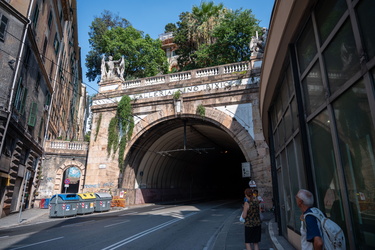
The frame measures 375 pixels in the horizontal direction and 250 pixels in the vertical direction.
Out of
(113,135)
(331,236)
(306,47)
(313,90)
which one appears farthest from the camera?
(113,135)

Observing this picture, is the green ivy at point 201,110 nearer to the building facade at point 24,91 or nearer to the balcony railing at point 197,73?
the balcony railing at point 197,73

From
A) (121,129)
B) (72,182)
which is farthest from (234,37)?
(72,182)

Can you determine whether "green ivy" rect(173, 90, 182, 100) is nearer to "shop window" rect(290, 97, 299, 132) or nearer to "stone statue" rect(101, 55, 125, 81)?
"stone statue" rect(101, 55, 125, 81)

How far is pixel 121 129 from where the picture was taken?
21.3 m

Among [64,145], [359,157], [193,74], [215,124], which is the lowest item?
[359,157]

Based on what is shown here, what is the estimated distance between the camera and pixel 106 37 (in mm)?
35312

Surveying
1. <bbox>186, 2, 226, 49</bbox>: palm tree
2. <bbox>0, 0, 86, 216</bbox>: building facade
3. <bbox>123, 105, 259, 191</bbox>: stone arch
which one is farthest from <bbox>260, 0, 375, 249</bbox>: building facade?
<bbox>186, 2, 226, 49</bbox>: palm tree

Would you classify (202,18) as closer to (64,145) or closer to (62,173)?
(64,145)

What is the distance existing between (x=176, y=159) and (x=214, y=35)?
16.9m

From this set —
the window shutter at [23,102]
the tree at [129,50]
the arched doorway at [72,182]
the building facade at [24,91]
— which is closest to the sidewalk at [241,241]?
the building facade at [24,91]

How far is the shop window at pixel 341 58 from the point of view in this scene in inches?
112

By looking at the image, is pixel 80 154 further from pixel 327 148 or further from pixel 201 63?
pixel 327 148

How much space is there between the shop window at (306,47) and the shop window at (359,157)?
132 cm

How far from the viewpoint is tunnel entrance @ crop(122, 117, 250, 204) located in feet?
70.8
